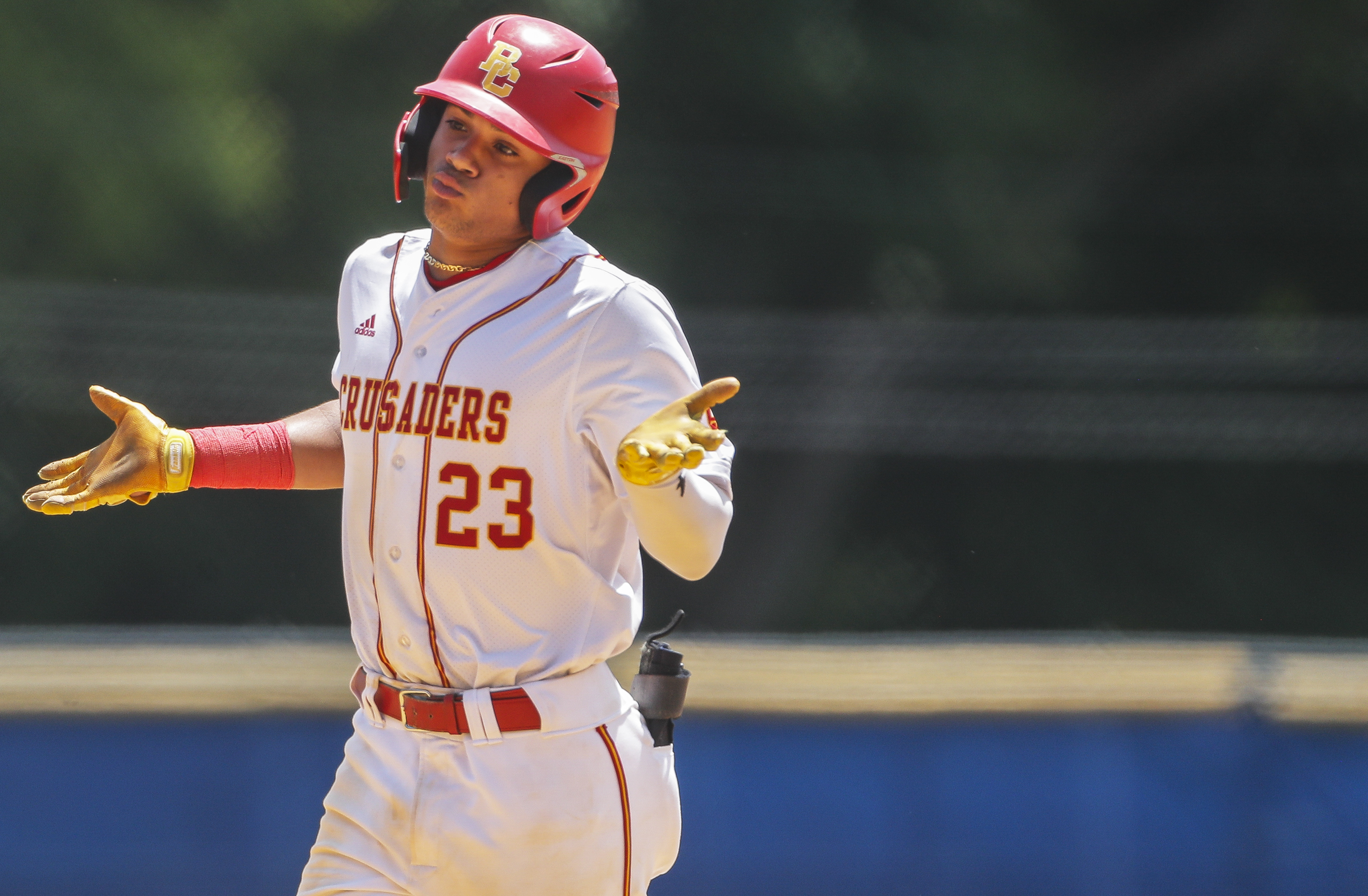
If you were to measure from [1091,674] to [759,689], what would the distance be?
83cm

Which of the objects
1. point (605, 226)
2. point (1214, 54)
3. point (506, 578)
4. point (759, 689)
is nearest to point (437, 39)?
point (605, 226)

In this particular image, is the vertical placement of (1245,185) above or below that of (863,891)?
above

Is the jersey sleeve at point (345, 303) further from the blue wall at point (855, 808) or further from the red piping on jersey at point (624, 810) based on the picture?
the blue wall at point (855, 808)

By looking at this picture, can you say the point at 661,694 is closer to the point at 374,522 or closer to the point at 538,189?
the point at 374,522

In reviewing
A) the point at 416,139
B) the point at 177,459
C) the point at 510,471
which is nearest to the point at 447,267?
the point at 416,139

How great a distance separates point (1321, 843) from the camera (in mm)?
2857

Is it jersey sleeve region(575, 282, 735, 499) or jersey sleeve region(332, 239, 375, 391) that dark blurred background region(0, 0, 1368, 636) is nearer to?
jersey sleeve region(332, 239, 375, 391)

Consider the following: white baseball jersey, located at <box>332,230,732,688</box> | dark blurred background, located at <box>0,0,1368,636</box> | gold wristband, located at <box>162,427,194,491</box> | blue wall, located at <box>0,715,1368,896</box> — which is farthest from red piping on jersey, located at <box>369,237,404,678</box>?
dark blurred background, located at <box>0,0,1368,636</box>

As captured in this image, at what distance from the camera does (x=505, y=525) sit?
1.38m

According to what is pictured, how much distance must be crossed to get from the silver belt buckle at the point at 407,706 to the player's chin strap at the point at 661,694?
0.23 m

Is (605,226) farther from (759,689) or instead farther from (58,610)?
(58,610)

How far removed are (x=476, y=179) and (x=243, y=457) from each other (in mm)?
426

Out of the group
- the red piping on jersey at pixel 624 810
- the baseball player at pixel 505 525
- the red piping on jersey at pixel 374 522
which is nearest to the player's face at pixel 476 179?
the baseball player at pixel 505 525

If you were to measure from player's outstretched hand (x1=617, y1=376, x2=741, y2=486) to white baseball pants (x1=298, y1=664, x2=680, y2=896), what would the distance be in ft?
1.05
